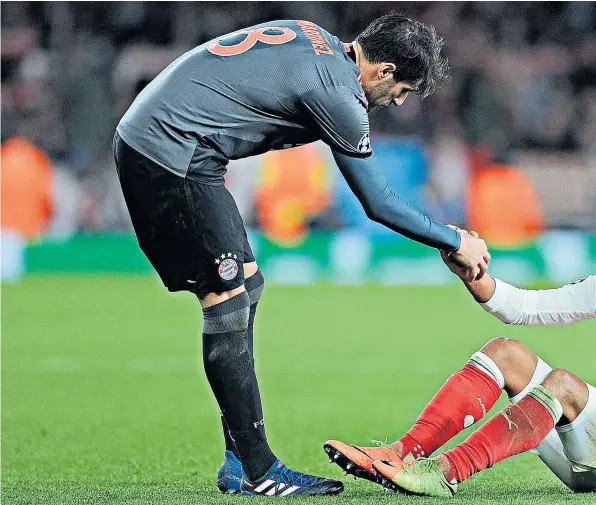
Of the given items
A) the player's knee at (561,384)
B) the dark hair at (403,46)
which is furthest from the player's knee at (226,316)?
the player's knee at (561,384)

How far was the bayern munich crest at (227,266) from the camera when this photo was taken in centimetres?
483

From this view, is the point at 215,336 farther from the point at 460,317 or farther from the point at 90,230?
the point at 90,230

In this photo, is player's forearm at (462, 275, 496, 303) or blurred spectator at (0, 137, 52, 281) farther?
blurred spectator at (0, 137, 52, 281)

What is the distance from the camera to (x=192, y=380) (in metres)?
9.31

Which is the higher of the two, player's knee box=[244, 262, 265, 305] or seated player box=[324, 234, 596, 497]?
player's knee box=[244, 262, 265, 305]

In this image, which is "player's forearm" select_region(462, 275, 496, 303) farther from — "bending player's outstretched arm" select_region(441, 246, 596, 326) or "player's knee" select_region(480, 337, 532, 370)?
"player's knee" select_region(480, 337, 532, 370)

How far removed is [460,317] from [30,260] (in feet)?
19.7

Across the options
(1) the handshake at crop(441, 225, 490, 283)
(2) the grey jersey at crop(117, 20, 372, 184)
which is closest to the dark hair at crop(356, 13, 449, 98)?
(2) the grey jersey at crop(117, 20, 372, 184)

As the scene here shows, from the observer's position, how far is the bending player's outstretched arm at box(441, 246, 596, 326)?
489 centimetres

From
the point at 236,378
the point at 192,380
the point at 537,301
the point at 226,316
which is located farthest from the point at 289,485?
the point at 192,380

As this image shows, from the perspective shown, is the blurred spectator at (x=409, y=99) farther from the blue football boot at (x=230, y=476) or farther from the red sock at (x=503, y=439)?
the red sock at (x=503, y=439)

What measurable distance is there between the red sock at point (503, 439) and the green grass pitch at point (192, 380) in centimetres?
16

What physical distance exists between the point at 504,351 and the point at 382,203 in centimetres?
74

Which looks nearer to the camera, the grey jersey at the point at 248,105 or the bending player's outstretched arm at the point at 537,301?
the grey jersey at the point at 248,105
